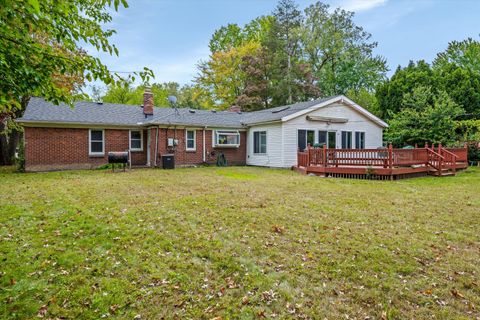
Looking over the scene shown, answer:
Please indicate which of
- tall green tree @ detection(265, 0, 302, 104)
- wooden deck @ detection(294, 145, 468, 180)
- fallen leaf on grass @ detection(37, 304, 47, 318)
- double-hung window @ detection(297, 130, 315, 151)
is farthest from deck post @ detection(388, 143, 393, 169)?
tall green tree @ detection(265, 0, 302, 104)

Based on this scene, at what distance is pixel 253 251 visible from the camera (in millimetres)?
3826

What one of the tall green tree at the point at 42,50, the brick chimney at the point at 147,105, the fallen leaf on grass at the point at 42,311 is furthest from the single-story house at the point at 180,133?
the fallen leaf on grass at the point at 42,311

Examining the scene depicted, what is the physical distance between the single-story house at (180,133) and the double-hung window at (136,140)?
0.05 metres

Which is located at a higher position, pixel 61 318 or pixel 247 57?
A: pixel 247 57

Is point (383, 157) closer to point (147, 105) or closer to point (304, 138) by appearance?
point (304, 138)

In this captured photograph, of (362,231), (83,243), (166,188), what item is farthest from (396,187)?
(83,243)

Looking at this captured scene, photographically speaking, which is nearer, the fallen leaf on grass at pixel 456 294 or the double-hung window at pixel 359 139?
the fallen leaf on grass at pixel 456 294

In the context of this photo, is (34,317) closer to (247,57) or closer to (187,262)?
(187,262)

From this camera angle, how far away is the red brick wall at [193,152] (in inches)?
610

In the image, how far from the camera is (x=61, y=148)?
45.4 feet

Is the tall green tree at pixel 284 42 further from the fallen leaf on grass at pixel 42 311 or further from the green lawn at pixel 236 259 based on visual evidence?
the fallen leaf on grass at pixel 42 311

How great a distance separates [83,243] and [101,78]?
89.9 inches

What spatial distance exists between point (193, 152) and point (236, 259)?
13.3 metres

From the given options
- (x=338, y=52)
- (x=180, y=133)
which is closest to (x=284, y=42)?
(x=338, y=52)
